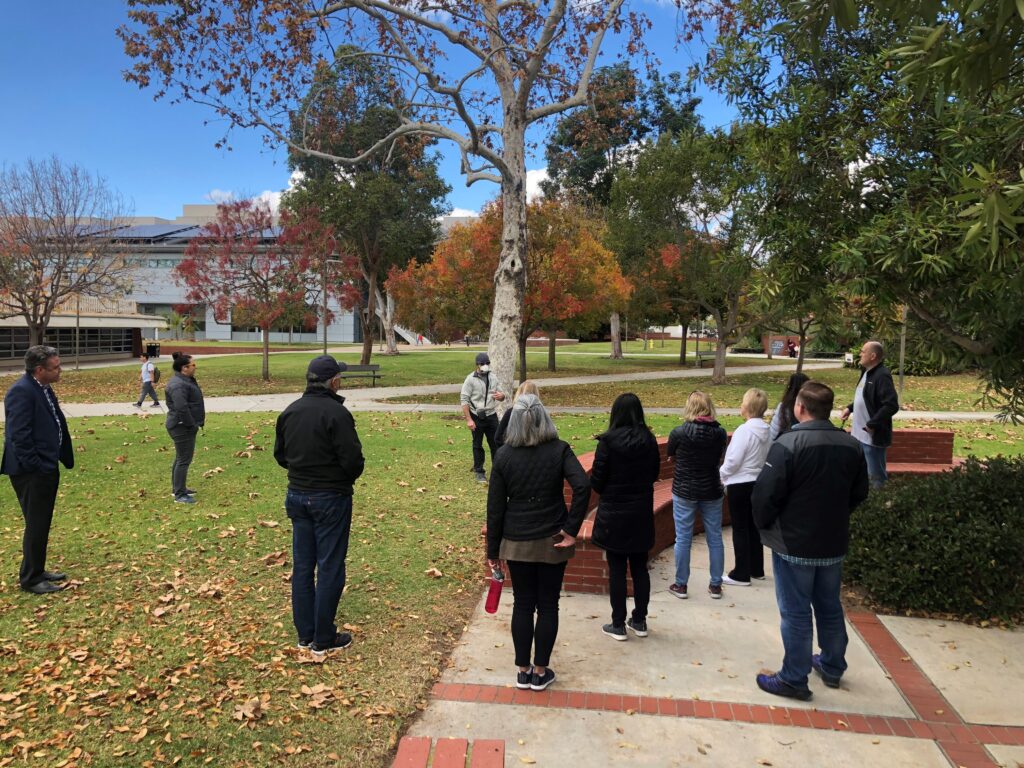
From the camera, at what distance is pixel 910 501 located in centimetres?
542

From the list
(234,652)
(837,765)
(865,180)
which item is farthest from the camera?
(865,180)

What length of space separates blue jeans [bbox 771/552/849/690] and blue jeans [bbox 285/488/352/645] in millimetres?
2675

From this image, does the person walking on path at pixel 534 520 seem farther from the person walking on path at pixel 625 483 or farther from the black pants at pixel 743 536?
the black pants at pixel 743 536

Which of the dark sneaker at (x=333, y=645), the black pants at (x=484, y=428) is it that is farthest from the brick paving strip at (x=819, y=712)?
the black pants at (x=484, y=428)

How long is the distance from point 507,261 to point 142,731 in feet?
31.8

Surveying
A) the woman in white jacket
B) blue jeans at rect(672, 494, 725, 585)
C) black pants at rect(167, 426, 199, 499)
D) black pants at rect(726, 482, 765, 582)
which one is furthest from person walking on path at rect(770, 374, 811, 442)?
black pants at rect(167, 426, 199, 499)

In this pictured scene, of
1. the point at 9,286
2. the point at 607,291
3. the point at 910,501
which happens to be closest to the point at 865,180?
the point at 910,501

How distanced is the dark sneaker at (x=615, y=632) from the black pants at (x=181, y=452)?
16.9ft

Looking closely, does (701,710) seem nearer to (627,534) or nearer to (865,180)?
(627,534)

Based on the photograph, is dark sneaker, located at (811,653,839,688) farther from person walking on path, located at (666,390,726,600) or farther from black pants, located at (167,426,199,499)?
black pants, located at (167,426,199,499)

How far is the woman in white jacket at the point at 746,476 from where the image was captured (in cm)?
560

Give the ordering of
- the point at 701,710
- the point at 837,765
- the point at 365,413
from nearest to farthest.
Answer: the point at 837,765 → the point at 701,710 → the point at 365,413

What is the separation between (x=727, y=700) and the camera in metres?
3.98

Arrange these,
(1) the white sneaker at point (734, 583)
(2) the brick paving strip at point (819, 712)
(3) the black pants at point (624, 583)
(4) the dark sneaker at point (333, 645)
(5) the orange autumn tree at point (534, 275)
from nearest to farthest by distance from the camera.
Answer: (2) the brick paving strip at point (819, 712) → (4) the dark sneaker at point (333, 645) → (3) the black pants at point (624, 583) → (1) the white sneaker at point (734, 583) → (5) the orange autumn tree at point (534, 275)
